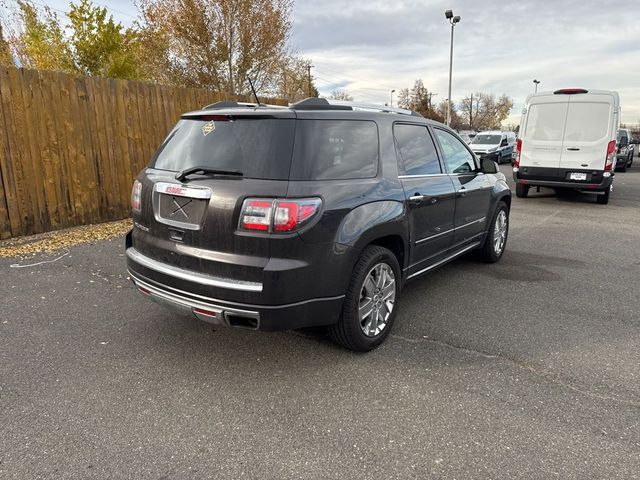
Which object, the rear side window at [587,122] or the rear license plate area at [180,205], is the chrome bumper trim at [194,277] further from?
the rear side window at [587,122]

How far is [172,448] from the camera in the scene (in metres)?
2.40

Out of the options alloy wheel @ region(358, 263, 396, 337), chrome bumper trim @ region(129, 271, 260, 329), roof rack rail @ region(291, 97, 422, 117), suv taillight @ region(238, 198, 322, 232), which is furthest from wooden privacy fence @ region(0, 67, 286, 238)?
alloy wheel @ region(358, 263, 396, 337)

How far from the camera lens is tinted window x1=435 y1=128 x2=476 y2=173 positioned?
454 centimetres

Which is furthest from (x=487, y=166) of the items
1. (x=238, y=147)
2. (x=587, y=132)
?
(x=587, y=132)

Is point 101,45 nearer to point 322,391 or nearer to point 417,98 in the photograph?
point 322,391

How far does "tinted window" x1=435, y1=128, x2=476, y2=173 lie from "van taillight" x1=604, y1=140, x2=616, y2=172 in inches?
272

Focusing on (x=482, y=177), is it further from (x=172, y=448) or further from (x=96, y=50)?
(x=96, y=50)


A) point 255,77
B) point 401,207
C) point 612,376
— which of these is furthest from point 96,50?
point 612,376

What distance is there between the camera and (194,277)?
9.72 feet

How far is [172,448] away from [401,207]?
7.43ft

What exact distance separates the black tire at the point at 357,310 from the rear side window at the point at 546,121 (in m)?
9.12

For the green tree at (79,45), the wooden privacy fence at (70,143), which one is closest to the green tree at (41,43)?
the green tree at (79,45)

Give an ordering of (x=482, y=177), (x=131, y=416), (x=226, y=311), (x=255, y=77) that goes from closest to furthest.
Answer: (x=131, y=416), (x=226, y=311), (x=482, y=177), (x=255, y=77)

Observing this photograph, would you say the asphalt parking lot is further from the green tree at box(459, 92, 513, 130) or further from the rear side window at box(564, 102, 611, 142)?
the green tree at box(459, 92, 513, 130)
